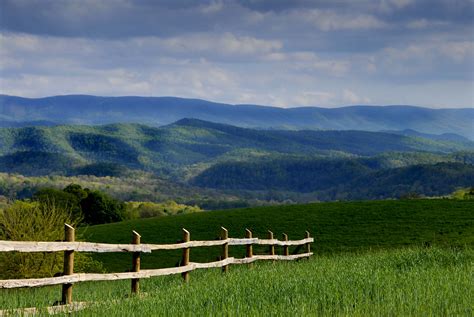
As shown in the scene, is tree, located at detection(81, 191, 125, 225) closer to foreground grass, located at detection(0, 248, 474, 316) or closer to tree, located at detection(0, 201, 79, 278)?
tree, located at detection(0, 201, 79, 278)

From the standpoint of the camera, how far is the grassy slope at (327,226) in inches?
2156

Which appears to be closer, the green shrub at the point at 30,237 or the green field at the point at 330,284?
the green field at the point at 330,284

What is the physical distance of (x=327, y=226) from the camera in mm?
61875

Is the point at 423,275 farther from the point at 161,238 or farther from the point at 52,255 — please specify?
the point at 161,238

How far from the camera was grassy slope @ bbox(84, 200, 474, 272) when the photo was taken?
5477 cm

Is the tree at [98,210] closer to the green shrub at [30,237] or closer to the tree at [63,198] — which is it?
the tree at [63,198]

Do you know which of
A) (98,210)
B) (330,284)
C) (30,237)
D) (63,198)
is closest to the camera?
(330,284)

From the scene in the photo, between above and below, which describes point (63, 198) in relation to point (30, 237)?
below

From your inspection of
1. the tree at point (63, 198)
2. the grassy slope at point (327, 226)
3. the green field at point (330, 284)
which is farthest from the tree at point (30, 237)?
the tree at point (63, 198)

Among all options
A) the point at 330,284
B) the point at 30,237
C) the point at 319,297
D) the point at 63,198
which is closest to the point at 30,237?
the point at 30,237

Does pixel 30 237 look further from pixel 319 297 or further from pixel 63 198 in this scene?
pixel 63 198

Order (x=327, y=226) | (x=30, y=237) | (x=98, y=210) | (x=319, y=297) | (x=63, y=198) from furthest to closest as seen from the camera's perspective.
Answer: (x=98, y=210) < (x=63, y=198) < (x=327, y=226) < (x=30, y=237) < (x=319, y=297)

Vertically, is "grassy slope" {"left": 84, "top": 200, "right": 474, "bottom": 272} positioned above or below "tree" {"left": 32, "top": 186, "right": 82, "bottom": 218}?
above

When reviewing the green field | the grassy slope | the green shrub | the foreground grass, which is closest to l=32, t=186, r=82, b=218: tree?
the grassy slope
